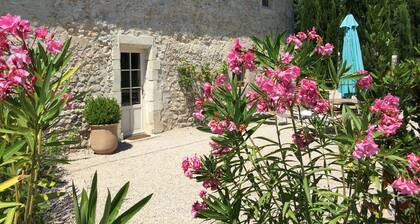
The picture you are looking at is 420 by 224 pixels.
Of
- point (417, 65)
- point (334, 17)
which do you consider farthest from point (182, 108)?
point (417, 65)

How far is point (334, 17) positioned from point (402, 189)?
1053 cm

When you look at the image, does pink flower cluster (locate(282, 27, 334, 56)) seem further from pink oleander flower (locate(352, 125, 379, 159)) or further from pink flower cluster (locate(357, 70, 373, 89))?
pink oleander flower (locate(352, 125, 379, 159))

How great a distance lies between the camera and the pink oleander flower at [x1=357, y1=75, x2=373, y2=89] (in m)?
2.16

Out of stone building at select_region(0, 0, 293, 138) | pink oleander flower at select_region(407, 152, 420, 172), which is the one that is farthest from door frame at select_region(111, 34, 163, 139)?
pink oleander flower at select_region(407, 152, 420, 172)

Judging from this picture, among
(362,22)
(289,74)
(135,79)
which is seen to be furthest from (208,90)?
(362,22)

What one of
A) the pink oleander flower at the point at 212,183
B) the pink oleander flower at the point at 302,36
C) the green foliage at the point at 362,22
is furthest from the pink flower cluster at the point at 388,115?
the green foliage at the point at 362,22

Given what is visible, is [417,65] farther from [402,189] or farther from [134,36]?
[134,36]

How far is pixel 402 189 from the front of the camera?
5.52ft

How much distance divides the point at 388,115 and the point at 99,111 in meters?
5.71

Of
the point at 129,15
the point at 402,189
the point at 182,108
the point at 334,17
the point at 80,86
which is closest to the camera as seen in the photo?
the point at 402,189

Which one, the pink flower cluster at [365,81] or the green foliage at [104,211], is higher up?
the pink flower cluster at [365,81]

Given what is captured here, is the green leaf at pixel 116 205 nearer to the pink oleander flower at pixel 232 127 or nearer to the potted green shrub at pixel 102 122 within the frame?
the pink oleander flower at pixel 232 127

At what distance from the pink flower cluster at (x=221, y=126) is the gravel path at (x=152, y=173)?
2.17 m

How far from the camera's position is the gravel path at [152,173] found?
4.29 metres
